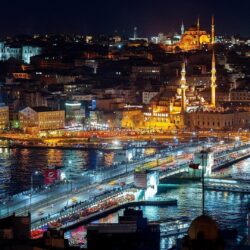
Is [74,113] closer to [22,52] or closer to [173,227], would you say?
[22,52]

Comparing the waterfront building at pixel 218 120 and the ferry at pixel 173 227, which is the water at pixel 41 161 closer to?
the ferry at pixel 173 227

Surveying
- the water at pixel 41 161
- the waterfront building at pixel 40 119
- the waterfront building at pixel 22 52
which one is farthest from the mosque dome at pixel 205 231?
the waterfront building at pixel 22 52

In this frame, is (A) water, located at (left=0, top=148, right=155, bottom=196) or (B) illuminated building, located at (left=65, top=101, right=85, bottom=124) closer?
(A) water, located at (left=0, top=148, right=155, bottom=196)

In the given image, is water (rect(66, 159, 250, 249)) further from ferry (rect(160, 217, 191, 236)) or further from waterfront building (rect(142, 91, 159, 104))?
waterfront building (rect(142, 91, 159, 104))

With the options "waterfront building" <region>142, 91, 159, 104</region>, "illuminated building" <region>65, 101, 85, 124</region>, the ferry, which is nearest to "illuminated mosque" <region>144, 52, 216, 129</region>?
"waterfront building" <region>142, 91, 159, 104</region>

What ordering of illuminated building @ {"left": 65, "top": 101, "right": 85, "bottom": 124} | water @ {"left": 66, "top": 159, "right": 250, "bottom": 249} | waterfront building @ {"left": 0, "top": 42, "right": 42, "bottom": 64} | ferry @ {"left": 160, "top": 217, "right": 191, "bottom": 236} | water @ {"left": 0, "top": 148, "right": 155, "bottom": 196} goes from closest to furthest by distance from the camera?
1. ferry @ {"left": 160, "top": 217, "right": 191, "bottom": 236}
2. water @ {"left": 66, "top": 159, "right": 250, "bottom": 249}
3. water @ {"left": 0, "top": 148, "right": 155, "bottom": 196}
4. illuminated building @ {"left": 65, "top": 101, "right": 85, "bottom": 124}
5. waterfront building @ {"left": 0, "top": 42, "right": 42, "bottom": 64}

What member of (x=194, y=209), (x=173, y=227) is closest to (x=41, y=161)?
(x=194, y=209)
